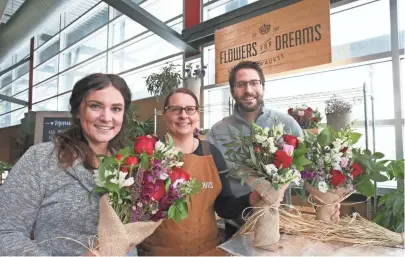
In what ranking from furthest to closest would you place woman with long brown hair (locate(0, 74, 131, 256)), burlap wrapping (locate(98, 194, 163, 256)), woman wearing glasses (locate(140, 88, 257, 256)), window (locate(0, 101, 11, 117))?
window (locate(0, 101, 11, 117)) < woman wearing glasses (locate(140, 88, 257, 256)) < woman with long brown hair (locate(0, 74, 131, 256)) < burlap wrapping (locate(98, 194, 163, 256))

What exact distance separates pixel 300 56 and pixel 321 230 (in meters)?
2.59

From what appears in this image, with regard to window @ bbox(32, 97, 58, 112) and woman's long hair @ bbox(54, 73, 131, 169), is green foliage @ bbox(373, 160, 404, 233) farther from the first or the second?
window @ bbox(32, 97, 58, 112)

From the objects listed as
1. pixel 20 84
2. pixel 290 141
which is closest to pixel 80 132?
pixel 290 141

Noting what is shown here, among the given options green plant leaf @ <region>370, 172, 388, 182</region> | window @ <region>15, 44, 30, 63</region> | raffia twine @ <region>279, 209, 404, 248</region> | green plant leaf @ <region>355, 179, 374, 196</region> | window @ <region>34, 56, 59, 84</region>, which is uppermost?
window @ <region>15, 44, 30, 63</region>

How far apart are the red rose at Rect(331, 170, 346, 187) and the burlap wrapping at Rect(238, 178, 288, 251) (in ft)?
0.68

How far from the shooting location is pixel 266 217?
0.98 metres

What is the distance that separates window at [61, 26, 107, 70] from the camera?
7200 mm

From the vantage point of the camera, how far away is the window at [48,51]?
920cm

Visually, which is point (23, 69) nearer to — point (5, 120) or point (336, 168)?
point (5, 120)

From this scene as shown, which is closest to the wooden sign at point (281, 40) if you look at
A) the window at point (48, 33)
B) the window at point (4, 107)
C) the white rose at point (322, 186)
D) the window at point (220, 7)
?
the window at point (220, 7)

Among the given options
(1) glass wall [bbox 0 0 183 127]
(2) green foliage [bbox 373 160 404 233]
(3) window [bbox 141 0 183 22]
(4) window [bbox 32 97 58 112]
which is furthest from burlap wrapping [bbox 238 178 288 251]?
(4) window [bbox 32 97 58 112]

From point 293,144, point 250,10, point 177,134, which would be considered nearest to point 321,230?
point 293,144

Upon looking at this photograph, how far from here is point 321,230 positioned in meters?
1.06

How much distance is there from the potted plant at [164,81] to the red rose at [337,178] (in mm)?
3615
